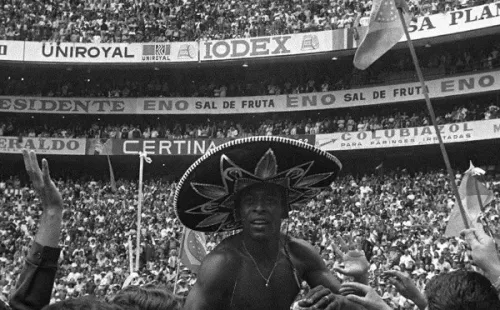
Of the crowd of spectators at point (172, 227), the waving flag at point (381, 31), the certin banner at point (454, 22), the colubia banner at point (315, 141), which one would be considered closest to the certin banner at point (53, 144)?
the colubia banner at point (315, 141)

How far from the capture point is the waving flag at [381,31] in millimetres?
8523

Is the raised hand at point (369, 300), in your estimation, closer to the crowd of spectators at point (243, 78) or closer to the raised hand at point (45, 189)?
the raised hand at point (45, 189)

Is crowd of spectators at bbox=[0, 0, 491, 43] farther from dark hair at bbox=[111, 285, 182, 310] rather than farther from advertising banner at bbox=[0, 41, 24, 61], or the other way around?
dark hair at bbox=[111, 285, 182, 310]

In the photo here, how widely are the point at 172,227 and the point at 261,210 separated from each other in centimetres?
1857

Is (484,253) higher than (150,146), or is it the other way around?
(150,146)

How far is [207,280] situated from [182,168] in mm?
29087

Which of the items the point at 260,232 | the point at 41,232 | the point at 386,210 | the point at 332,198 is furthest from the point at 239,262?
the point at 332,198

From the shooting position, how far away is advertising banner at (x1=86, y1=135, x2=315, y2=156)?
101 ft

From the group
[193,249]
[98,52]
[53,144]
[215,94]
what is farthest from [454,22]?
[193,249]

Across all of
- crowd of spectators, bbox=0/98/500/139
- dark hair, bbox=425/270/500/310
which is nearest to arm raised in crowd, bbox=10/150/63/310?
dark hair, bbox=425/270/500/310

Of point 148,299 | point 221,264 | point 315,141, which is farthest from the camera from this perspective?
point 315,141

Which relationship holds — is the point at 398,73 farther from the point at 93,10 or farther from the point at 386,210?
the point at 93,10

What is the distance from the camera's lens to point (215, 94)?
3203 centimetres

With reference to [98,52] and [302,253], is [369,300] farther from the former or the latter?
[98,52]
